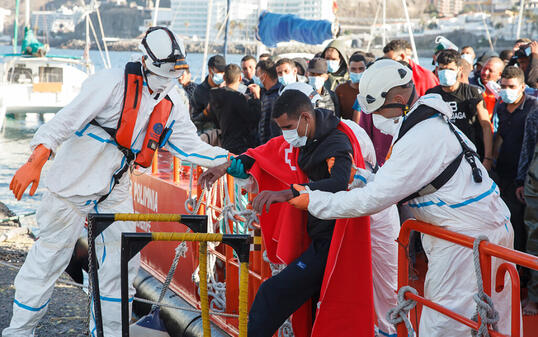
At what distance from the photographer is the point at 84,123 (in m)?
4.19

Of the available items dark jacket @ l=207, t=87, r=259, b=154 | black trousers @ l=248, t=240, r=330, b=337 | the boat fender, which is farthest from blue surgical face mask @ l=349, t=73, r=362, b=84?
black trousers @ l=248, t=240, r=330, b=337

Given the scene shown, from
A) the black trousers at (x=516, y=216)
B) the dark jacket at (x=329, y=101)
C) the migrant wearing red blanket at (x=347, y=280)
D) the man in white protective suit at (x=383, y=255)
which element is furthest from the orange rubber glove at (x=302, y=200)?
the dark jacket at (x=329, y=101)

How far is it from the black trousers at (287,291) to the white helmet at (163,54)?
4.98ft

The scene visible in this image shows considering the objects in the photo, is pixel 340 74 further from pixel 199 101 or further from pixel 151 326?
pixel 151 326

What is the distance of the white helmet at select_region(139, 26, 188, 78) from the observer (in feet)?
13.9

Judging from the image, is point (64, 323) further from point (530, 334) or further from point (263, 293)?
point (530, 334)

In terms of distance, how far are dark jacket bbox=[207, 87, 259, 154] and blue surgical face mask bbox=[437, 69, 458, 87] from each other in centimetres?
226

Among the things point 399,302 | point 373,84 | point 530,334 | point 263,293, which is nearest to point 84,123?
point 263,293

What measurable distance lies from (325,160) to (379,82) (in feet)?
1.95

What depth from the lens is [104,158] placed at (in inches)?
174

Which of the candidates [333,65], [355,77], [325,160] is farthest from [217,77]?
[325,160]

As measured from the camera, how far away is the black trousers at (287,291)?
378cm

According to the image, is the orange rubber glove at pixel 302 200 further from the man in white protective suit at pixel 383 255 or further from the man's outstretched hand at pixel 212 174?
the man's outstretched hand at pixel 212 174

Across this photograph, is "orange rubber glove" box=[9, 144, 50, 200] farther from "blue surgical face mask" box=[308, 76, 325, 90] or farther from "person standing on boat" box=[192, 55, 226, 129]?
"person standing on boat" box=[192, 55, 226, 129]
